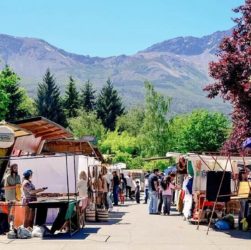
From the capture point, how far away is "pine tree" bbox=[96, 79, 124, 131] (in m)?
91.7

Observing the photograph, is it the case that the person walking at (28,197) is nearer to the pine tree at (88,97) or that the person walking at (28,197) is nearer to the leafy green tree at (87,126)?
the leafy green tree at (87,126)

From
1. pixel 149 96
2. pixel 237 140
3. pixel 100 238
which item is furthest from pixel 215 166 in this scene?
pixel 149 96

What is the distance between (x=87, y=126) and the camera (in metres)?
83.4

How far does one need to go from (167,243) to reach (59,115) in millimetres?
67726

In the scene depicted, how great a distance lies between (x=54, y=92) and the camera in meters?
84.7

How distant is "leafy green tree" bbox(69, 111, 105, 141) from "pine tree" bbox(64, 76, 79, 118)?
9.76 ft

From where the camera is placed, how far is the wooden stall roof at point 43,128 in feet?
63.8

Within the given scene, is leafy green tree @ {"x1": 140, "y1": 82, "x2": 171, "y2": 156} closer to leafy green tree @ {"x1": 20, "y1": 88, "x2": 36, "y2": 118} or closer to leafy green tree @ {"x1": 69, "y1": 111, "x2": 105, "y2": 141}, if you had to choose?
leafy green tree @ {"x1": 69, "y1": 111, "x2": 105, "y2": 141}

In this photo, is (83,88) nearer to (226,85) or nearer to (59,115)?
(59,115)

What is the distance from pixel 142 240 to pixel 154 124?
62197 mm

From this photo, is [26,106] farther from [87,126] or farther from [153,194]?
[153,194]

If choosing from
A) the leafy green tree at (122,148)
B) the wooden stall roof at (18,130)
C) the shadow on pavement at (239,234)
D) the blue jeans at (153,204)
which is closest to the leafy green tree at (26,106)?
the leafy green tree at (122,148)

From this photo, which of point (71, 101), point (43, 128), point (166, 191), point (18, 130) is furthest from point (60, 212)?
point (71, 101)

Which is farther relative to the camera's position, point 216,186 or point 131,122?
point 131,122
